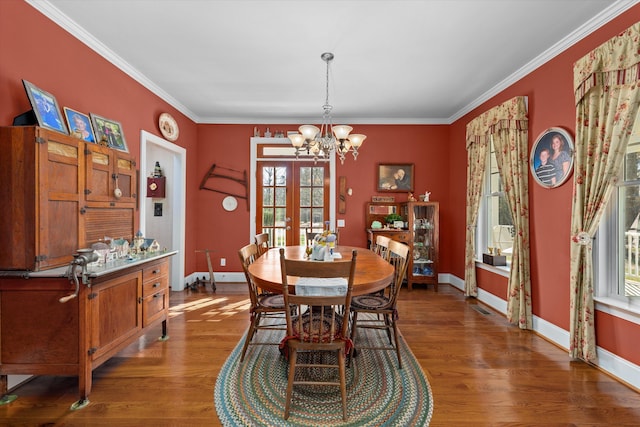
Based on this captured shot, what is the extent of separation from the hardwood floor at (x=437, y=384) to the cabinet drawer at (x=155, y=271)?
68 cm

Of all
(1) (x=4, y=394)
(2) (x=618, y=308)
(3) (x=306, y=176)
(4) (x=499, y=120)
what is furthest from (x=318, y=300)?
(3) (x=306, y=176)

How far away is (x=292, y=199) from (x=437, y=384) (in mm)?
3539

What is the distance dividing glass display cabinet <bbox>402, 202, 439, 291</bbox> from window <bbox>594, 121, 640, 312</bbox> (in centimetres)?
233

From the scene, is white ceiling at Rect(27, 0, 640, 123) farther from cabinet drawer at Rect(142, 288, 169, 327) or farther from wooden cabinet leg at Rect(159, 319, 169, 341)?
wooden cabinet leg at Rect(159, 319, 169, 341)

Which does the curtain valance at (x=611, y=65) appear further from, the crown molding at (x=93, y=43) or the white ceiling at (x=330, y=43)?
the crown molding at (x=93, y=43)

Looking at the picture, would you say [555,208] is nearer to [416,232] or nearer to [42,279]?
[416,232]

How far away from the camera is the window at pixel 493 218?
3.80 meters

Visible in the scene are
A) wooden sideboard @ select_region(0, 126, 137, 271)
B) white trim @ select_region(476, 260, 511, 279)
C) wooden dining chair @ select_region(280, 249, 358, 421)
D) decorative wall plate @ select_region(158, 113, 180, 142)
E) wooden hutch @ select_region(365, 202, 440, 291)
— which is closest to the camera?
→ wooden dining chair @ select_region(280, 249, 358, 421)

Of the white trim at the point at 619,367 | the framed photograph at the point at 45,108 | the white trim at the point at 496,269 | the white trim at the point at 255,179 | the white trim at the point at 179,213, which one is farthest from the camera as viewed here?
the white trim at the point at 255,179

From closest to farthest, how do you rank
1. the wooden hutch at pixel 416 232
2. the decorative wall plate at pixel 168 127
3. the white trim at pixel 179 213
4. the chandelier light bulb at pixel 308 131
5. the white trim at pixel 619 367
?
the white trim at pixel 619 367 < the chandelier light bulb at pixel 308 131 < the decorative wall plate at pixel 168 127 < the white trim at pixel 179 213 < the wooden hutch at pixel 416 232

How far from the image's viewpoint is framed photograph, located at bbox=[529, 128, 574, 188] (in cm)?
268

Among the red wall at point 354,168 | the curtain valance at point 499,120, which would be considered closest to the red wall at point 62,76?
the red wall at point 354,168

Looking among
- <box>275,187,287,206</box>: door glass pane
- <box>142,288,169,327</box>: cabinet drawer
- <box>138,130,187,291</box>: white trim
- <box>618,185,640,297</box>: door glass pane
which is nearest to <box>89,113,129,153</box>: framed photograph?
<box>142,288,169,327</box>: cabinet drawer

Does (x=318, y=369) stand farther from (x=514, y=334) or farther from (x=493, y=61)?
(x=493, y=61)
